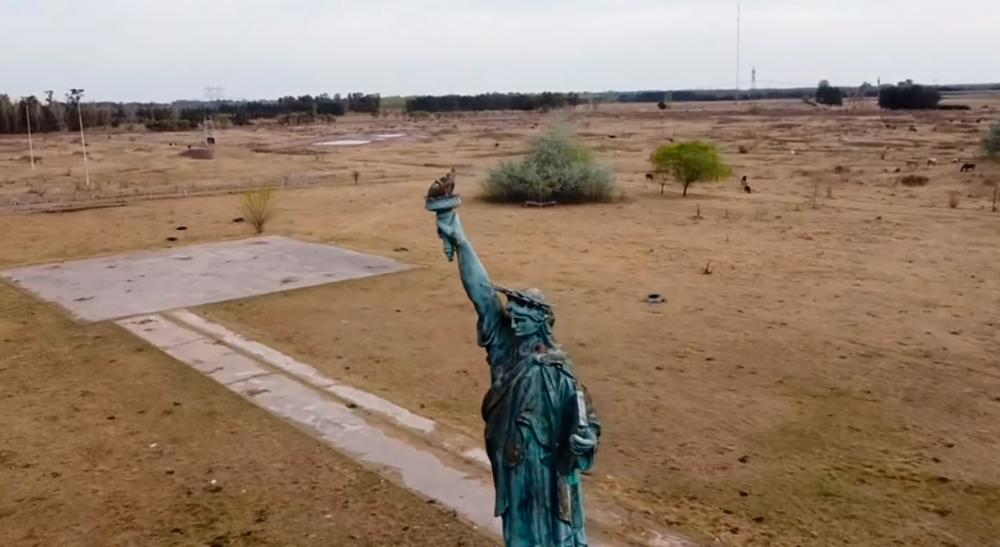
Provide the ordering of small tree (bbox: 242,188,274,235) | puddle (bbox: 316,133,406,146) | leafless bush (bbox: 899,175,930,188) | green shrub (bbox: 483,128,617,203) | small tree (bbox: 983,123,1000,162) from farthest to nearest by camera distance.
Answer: puddle (bbox: 316,133,406,146)
small tree (bbox: 983,123,1000,162)
leafless bush (bbox: 899,175,930,188)
green shrub (bbox: 483,128,617,203)
small tree (bbox: 242,188,274,235)

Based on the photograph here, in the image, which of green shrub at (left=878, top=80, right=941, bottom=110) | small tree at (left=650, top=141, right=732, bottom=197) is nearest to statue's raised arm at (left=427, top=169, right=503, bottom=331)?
small tree at (left=650, top=141, right=732, bottom=197)

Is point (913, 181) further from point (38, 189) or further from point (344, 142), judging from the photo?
point (344, 142)

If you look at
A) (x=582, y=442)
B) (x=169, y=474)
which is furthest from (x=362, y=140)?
(x=582, y=442)

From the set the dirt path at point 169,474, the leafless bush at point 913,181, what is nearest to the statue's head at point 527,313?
the dirt path at point 169,474

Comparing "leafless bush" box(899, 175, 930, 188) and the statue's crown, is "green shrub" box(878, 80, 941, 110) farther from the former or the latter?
the statue's crown

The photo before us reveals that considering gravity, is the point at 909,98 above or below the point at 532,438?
above

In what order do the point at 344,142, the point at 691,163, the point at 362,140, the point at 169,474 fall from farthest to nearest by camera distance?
the point at 362,140 < the point at 344,142 < the point at 691,163 < the point at 169,474
